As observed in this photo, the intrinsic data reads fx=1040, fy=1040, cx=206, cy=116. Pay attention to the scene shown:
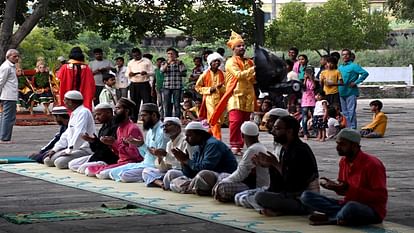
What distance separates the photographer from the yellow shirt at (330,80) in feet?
66.6

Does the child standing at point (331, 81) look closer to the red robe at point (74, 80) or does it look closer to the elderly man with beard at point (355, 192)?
the red robe at point (74, 80)

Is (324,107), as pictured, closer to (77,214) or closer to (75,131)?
(75,131)

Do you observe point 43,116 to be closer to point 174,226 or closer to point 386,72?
point 174,226

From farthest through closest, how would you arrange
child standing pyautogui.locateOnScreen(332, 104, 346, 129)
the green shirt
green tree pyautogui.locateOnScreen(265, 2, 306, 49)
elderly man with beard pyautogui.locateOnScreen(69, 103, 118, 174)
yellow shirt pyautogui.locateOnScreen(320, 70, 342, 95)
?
green tree pyautogui.locateOnScreen(265, 2, 306, 49) → the green shirt → yellow shirt pyautogui.locateOnScreen(320, 70, 342, 95) → child standing pyautogui.locateOnScreen(332, 104, 346, 129) → elderly man with beard pyautogui.locateOnScreen(69, 103, 118, 174)

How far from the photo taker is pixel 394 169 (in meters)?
14.5

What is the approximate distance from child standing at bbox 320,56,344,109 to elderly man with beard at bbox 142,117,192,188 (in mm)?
7938

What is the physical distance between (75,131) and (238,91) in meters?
2.85

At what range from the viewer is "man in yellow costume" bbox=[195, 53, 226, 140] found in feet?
56.9

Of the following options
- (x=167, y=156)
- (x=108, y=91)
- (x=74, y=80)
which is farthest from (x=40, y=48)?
(x=167, y=156)

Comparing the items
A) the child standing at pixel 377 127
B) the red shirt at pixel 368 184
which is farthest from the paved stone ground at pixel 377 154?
the red shirt at pixel 368 184

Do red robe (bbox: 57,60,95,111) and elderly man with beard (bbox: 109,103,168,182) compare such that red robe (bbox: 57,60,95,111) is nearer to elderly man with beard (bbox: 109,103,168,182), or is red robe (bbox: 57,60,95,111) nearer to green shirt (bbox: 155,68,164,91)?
elderly man with beard (bbox: 109,103,168,182)

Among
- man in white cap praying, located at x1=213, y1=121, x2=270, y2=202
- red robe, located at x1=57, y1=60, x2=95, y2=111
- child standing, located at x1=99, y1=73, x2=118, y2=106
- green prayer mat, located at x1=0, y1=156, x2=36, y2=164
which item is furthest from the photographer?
child standing, located at x1=99, y1=73, x2=118, y2=106

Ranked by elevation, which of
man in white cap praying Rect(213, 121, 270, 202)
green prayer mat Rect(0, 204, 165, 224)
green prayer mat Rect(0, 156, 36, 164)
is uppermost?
man in white cap praying Rect(213, 121, 270, 202)

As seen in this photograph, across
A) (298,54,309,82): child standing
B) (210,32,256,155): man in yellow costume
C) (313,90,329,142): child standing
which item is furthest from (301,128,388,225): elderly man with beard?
(298,54,309,82): child standing
